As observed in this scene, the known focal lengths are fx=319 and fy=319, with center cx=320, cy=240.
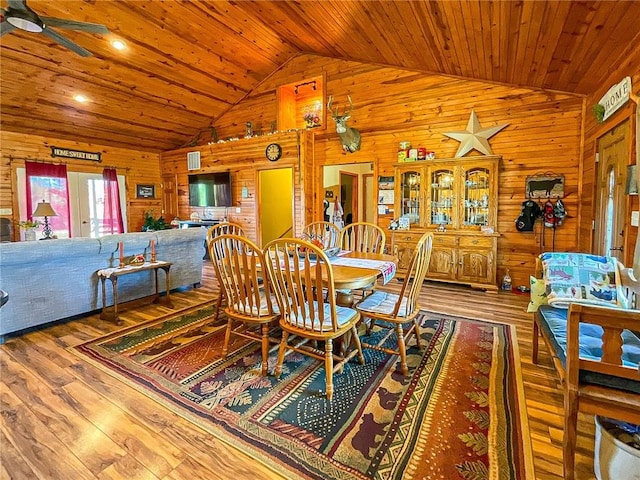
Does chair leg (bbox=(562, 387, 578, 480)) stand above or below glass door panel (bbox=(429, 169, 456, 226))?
below

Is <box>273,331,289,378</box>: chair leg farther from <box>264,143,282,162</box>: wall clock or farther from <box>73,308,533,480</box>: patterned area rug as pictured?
<box>264,143,282,162</box>: wall clock

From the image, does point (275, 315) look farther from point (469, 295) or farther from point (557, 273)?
point (469, 295)

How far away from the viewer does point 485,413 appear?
74.4 inches

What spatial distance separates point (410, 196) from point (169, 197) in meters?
6.28

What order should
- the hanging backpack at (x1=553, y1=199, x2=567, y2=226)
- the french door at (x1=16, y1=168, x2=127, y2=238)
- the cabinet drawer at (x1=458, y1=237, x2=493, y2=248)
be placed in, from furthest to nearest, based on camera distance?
1. the french door at (x1=16, y1=168, x2=127, y2=238)
2. the cabinet drawer at (x1=458, y1=237, x2=493, y2=248)
3. the hanging backpack at (x1=553, y1=199, x2=567, y2=226)

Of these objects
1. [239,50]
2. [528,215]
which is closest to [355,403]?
[528,215]

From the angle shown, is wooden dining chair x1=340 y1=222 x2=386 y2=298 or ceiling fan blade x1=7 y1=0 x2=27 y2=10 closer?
ceiling fan blade x1=7 y1=0 x2=27 y2=10

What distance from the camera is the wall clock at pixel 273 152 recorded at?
6.30m

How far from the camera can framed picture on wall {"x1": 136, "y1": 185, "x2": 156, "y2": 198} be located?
26.1 ft

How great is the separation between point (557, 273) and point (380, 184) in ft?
11.2

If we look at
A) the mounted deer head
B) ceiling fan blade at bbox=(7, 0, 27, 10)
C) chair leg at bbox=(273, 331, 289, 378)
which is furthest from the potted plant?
chair leg at bbox=(273, 331, 289, 378)

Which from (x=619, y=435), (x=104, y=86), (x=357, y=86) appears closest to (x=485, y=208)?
(x=357, y=86)

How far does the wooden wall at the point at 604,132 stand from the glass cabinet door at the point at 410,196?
2.06 metres

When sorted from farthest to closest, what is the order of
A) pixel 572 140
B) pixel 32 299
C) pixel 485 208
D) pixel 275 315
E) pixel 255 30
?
pixel 255 30 < pixel 485 208 < pixel 572 140 < pixel 32 299 < pixel 275 315
